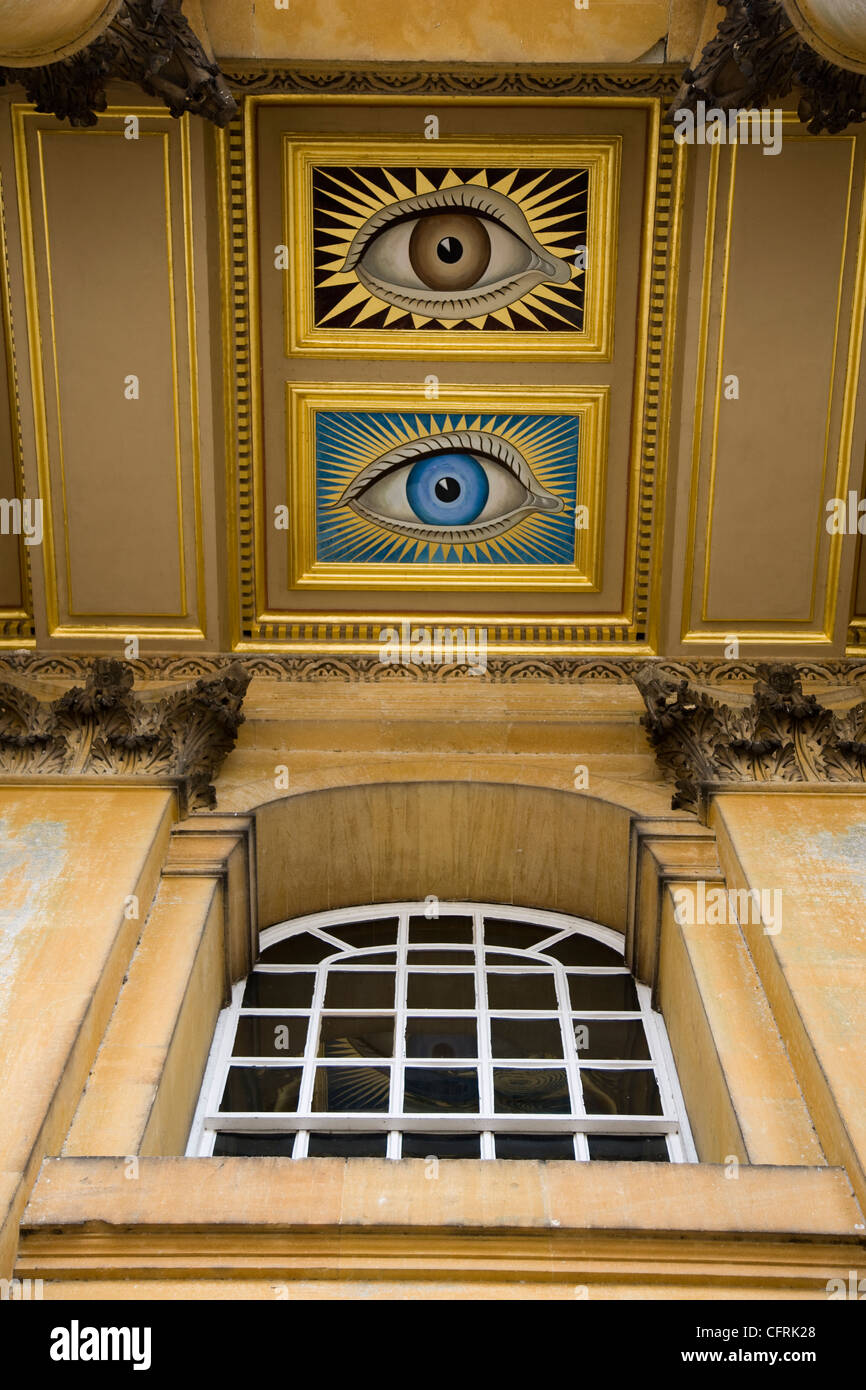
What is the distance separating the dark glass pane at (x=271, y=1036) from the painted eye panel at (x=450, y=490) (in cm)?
310

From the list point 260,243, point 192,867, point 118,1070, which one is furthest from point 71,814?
point 260,243

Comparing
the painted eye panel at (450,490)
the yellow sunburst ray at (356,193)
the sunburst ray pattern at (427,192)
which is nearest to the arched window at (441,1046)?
the painted eye panel at (450,490)

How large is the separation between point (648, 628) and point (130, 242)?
360 cm

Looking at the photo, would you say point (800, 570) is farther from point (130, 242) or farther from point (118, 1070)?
point (118, 1070)

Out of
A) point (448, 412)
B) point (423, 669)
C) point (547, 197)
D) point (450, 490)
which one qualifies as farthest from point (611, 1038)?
point (547, 197)

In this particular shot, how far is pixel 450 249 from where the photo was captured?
7945mm

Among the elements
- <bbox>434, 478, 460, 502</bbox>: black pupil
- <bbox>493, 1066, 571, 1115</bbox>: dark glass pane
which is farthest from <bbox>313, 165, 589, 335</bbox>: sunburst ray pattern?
<bbox>493, 1066, 571, 1115</bbox>: dark glass pane

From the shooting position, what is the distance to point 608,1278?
452 cm

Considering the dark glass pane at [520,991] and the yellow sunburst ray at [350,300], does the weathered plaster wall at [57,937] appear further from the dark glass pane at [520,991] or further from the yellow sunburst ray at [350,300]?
the yellow sunburst ray at [350,300]

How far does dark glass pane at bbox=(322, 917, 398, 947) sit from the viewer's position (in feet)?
24.2

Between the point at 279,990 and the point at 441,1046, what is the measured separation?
945 millimetres

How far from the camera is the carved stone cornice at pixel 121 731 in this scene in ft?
23.4

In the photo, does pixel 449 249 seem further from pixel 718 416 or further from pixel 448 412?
pixel 718 416

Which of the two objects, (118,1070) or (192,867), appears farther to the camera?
(192,867)
